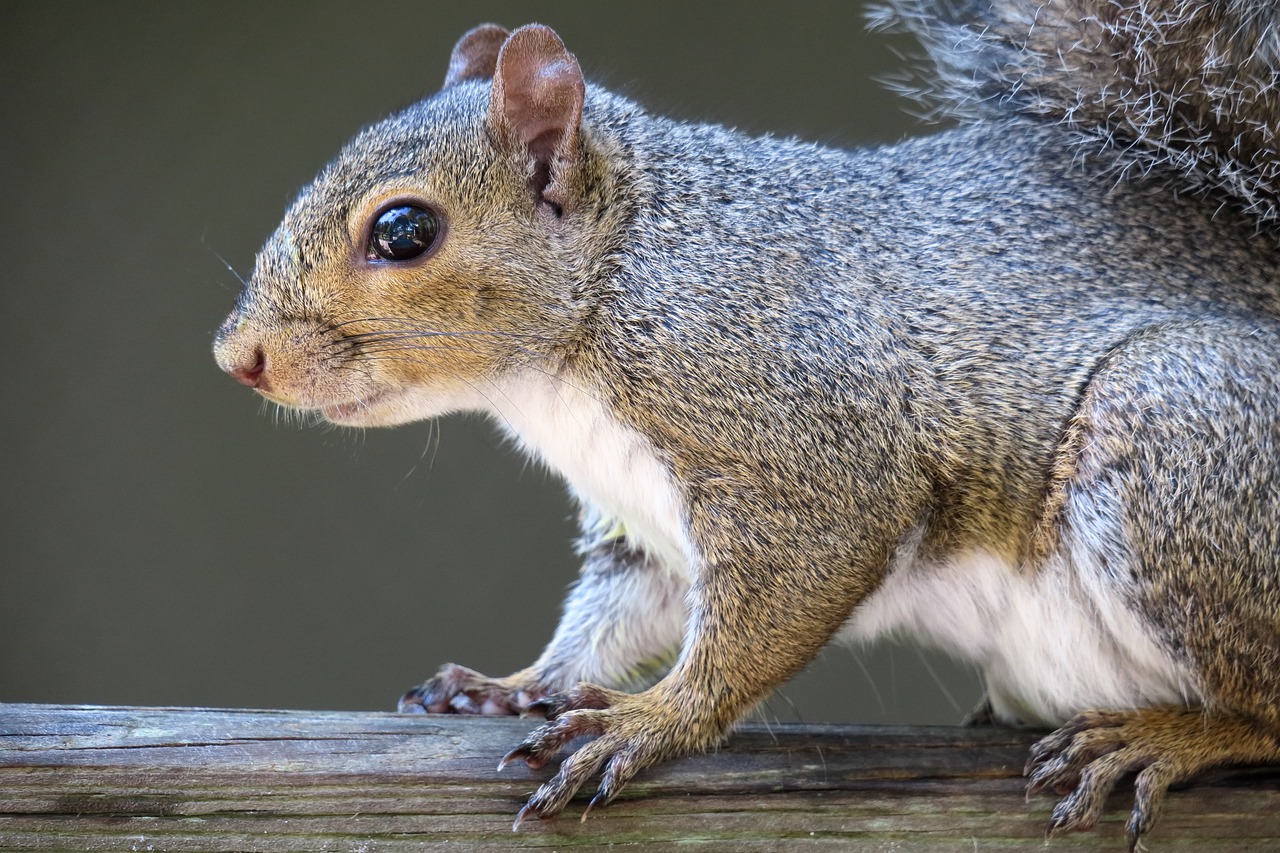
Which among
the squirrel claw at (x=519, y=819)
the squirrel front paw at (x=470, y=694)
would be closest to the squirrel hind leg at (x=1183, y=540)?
the squirrel claw at (x=519, y=819)

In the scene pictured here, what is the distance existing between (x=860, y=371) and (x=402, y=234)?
0.42 metres

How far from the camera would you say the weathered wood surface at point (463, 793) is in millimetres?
1089

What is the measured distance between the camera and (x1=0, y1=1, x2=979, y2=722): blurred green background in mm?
2477

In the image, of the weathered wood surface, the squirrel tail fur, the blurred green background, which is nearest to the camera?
the weathered wood surface

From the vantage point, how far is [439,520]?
282 centimetres

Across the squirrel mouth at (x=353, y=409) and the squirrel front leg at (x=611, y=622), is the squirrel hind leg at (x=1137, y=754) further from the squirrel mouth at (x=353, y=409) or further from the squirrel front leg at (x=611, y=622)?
the squirrel mouth at (x=353, y=409)

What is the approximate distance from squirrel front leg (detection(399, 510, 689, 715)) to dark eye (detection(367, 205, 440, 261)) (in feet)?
1.33

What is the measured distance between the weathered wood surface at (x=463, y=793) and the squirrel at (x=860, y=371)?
33 millimetres

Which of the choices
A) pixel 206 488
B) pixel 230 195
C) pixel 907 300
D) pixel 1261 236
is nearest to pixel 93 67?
pixel 230 195

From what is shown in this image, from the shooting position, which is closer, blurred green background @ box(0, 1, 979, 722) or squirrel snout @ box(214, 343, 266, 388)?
squirrel snout @ box(214, 343, 266, 388)

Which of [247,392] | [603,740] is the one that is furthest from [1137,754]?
[247,392]

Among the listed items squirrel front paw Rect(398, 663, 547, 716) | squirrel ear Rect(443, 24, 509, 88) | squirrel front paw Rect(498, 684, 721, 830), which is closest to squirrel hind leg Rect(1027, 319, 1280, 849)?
squirrel front paw Rect(498, 684, 721, 830)

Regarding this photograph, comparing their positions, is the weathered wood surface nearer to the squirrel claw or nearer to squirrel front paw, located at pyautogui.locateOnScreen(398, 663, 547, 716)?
the squirrel claw

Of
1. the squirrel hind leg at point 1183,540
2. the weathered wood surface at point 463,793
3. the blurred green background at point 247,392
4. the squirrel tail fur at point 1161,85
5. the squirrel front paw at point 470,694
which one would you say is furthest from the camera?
the blurred green background at point 247,392
